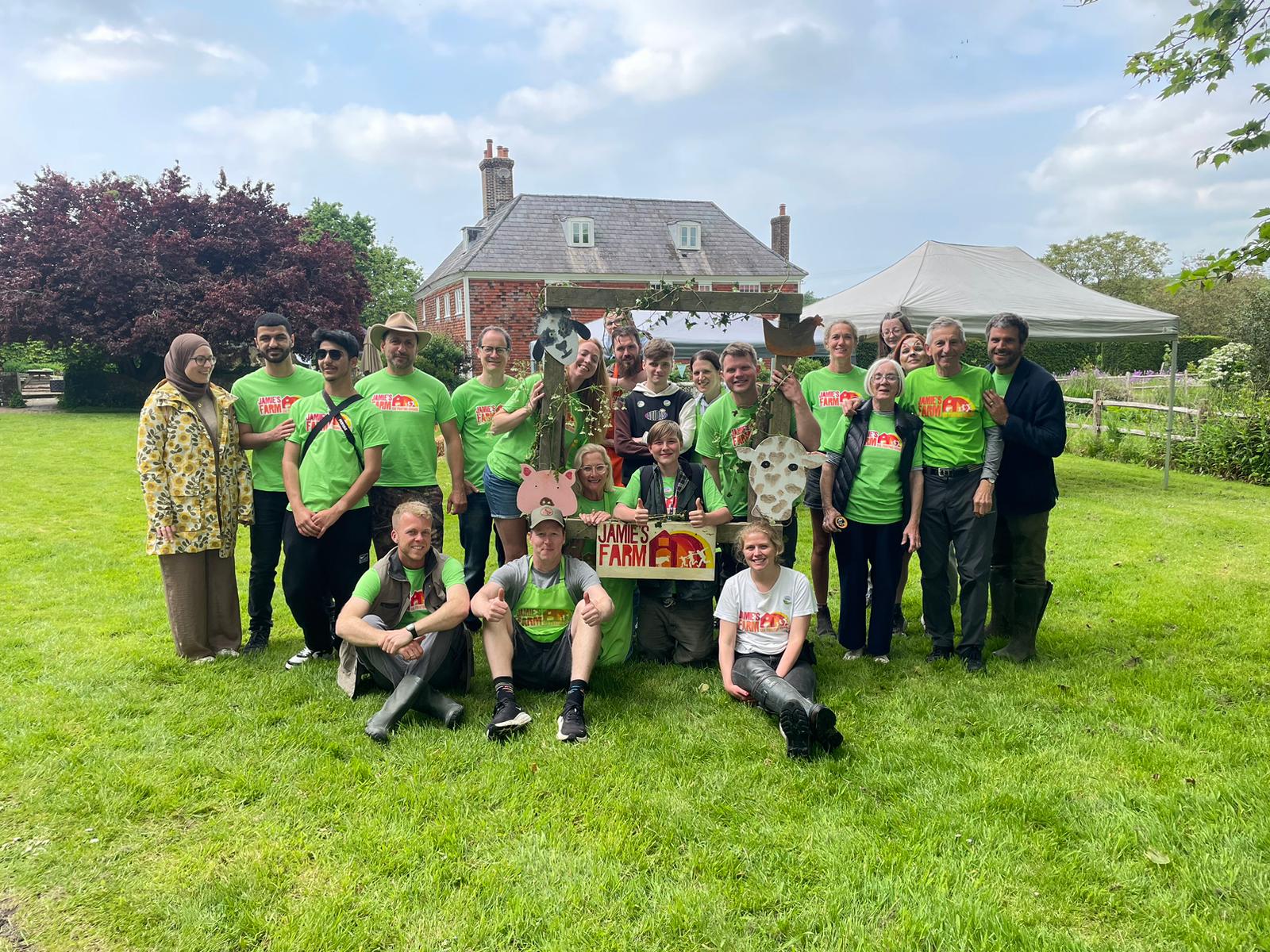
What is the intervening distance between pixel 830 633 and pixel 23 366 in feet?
140

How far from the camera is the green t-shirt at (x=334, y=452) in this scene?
453 cm

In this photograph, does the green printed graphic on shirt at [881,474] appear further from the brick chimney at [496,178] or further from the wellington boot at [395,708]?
the brick chimney at [496,178]

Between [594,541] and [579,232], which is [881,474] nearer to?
[594,541]

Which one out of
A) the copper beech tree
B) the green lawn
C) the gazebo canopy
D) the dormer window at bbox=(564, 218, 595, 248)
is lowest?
the green lawn

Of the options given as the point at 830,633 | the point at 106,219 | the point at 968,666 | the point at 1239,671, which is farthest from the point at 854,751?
the point at 106,219

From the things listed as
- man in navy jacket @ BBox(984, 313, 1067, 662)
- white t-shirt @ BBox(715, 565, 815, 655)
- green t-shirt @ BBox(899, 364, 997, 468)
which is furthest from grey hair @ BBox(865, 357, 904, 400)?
white t-shirt @ BBox(715, 565, 815, 655)

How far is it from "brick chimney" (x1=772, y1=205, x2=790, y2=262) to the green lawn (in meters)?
31.8

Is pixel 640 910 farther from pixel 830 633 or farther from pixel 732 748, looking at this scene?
pixel 830 633

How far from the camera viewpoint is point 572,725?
12.4ft

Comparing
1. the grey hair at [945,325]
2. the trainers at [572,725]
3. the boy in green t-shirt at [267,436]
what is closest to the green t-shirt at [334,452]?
the boy in green t-shirt at [267,436]

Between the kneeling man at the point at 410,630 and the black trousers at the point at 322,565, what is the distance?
0.49m

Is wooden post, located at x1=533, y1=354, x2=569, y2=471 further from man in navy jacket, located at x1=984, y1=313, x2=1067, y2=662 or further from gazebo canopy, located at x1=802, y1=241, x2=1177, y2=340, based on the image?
gazebo canopy, located at x1=802, y1=241, x2=1177, y2=340

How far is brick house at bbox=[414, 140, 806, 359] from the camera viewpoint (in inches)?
1117

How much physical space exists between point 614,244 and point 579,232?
1484mm
